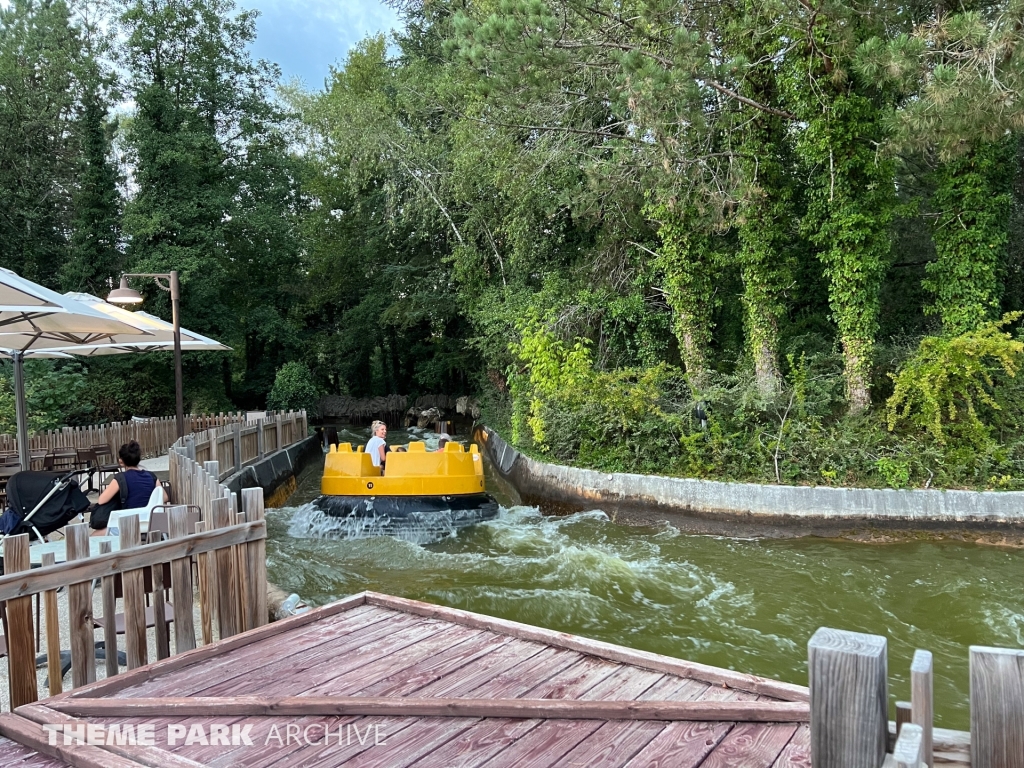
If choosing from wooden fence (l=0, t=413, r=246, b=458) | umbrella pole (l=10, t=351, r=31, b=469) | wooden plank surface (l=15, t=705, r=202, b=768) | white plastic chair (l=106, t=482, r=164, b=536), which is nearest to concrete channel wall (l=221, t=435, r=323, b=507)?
wooden fence (l=0, t=413, r=246, b=458)

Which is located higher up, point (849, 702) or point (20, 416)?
point (20, 416)

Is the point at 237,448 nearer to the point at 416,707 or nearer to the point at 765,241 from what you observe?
the point at 765,241

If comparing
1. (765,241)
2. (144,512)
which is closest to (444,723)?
(144,512)

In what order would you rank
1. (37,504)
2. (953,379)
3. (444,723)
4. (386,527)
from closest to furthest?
(444,723) → (37,504) → (386,527) → (953,379)

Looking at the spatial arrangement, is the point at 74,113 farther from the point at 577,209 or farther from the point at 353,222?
the point at 577,209

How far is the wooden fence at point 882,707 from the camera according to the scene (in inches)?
56.9

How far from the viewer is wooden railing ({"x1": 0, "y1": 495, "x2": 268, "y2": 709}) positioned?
2947mm

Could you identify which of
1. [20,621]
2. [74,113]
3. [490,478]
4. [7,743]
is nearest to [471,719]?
[7,743]

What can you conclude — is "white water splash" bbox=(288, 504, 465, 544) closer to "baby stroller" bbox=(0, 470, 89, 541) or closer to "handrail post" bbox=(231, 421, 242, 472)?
"handrail post" bbox=(231, 421, 242, 472)

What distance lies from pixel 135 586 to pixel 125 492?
2.48m

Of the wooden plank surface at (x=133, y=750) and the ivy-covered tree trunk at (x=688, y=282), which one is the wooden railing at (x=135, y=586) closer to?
the wooden plank surface at (x=133, y=750)

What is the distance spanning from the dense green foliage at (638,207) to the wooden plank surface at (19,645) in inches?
336

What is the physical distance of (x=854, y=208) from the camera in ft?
35.2

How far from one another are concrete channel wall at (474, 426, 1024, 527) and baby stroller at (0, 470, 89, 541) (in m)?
6.98
